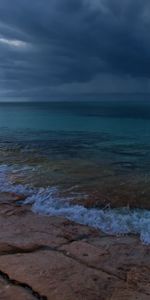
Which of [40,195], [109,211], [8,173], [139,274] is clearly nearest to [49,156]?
[8,173]

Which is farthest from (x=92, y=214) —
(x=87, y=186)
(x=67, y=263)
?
(x=67, y=263)

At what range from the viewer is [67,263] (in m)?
4.92

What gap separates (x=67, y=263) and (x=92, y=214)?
104 inches

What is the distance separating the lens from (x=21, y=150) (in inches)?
674

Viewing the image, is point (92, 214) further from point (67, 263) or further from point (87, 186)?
point (67, 263)

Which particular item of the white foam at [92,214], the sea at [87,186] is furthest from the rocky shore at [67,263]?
the sea at [87,186]

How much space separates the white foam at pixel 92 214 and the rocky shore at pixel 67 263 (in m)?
0.33

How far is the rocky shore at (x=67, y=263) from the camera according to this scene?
4121 millimetres

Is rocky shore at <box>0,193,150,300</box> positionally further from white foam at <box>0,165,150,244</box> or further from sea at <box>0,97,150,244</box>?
sea at <box>0,97,150,244</box>

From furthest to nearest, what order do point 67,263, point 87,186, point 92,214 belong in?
point 87,186 → point 92,214 → point 67,263

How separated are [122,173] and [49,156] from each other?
479 cm

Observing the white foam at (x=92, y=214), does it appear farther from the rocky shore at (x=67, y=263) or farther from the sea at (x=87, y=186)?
the rocky shore at (x=67, y=263)

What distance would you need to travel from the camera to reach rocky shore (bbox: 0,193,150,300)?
4121 mm

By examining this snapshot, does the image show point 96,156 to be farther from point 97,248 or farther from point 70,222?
point 97,248
